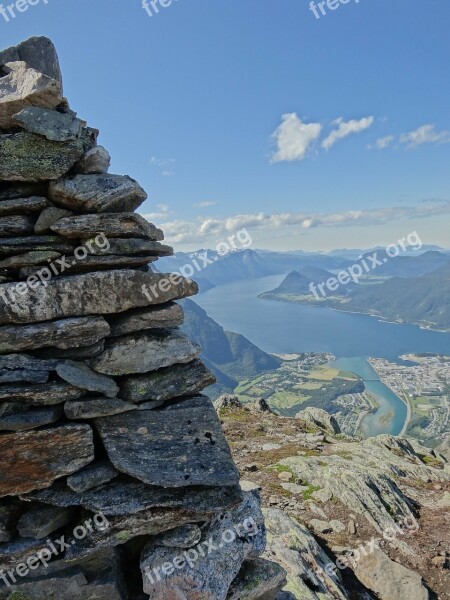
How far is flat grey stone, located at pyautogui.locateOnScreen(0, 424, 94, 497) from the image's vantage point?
9.42 m

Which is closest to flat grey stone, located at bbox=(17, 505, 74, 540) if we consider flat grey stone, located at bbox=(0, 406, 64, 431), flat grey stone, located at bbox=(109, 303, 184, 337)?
flat grey stone, located at bbox=(0, 406, 64, 431)

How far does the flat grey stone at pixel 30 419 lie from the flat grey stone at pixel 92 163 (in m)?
6.89

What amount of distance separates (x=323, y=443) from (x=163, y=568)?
807 inches

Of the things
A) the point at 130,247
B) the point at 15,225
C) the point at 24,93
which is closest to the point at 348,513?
the point at 130,247

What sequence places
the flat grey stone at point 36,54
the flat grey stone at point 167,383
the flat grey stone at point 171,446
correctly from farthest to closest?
the flat grey stone at point 36,54
the flat grey stone at point 167,383
the flat grey stone at point 171,446

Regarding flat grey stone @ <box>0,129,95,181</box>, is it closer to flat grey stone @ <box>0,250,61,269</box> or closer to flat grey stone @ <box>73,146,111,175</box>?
flat grey stone @ <box>73,146,111,175</box>

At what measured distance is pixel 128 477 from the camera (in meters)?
10.3

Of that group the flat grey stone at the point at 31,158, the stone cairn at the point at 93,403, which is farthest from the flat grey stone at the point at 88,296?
the flat grey stone at the point at 31,158

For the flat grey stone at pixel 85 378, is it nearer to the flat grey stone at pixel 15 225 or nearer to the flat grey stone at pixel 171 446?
the flat grey stone at pixel 171 446

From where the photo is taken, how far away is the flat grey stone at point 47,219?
34.2 feet

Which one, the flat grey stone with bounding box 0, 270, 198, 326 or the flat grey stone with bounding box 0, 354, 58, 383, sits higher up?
the flat grey stone with bounding box 0, 270, 198, 326

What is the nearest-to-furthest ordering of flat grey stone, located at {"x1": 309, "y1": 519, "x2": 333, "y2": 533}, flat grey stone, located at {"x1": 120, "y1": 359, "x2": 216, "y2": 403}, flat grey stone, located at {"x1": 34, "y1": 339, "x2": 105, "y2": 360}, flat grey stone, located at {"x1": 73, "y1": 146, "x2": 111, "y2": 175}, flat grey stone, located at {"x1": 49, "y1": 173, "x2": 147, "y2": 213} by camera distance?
flat grey stone, located at {"x1": 34, "y1": 339, "x2": 105, "y2": 360} < flat grey stone, located at {"x1": 49, "y1": 173, "x2": 147, "y2": 213} < flat grey stone, located at {"x1": 120, "y1": 359, "x2": 216, "y2": 403} < flat grey stone, located at {"x1": 73, "y1": 146, "x2": 111, "y2": 175} < flat grey stone, located at {"x1": 309, "y1": 519, "x2": 333, "y2": 533}

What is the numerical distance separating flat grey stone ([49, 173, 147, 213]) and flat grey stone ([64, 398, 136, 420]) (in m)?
5.37

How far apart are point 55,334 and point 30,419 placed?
219 cm
